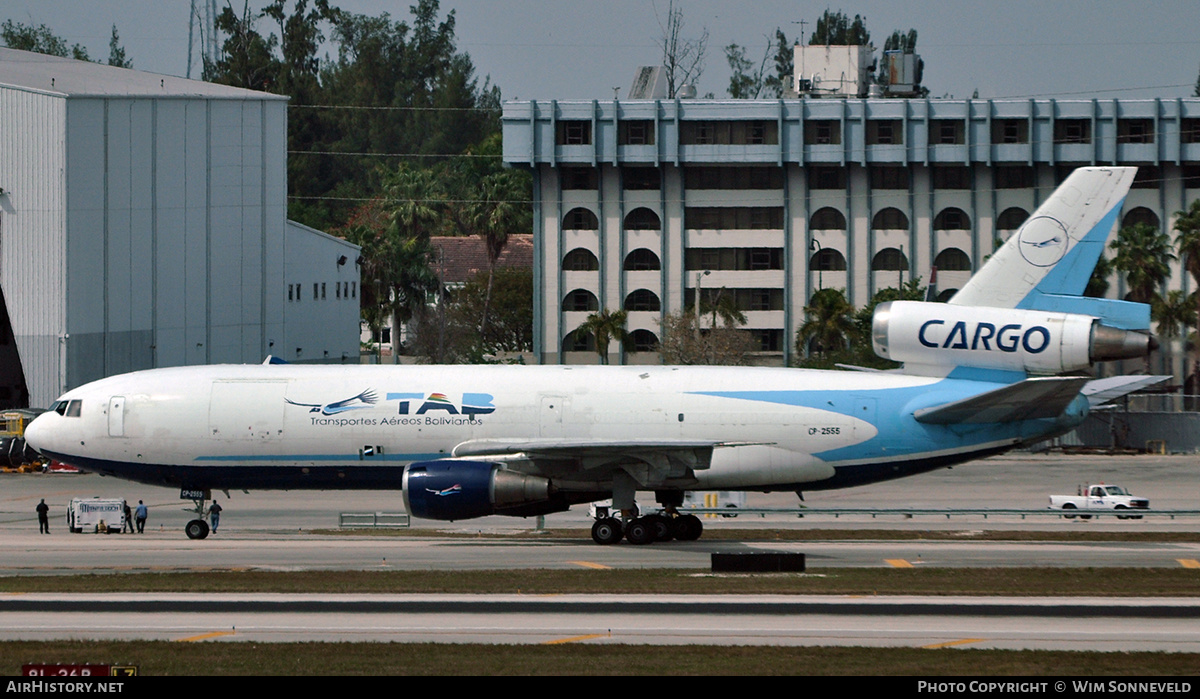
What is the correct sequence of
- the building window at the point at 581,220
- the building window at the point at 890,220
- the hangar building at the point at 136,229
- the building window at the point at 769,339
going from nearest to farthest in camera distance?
1. the hangar building at the point at 136,229
2. the building window at the point at 890,220
3. the building window at the point at 769,339
4. the building window at the point at 581,220

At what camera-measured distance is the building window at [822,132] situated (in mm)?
99500

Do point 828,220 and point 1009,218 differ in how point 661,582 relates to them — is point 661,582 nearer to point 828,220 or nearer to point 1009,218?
point 828,220

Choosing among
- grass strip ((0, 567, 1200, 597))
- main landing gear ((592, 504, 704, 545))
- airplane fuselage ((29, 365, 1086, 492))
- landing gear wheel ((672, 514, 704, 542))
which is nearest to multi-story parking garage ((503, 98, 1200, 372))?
landing gear wheel ((672, 514, 704, 542))

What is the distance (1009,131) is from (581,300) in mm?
33435

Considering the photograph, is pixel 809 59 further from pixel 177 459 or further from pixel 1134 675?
pixel 1134 675

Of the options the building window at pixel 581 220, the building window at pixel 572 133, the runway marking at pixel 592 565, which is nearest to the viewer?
the runway marking at pixel 592 565

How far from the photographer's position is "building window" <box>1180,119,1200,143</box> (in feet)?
311

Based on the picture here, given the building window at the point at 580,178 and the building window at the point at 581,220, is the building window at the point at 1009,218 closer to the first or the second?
the building window at the point at 581,220

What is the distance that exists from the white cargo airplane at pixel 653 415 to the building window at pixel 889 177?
62560 millimetres

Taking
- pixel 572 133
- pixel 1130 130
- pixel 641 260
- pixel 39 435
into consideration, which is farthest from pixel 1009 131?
pixel 39 435

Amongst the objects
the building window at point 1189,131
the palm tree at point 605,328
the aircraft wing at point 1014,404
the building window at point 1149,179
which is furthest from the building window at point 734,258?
the aircraft wing at point 1014,404

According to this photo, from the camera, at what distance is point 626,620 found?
24.9m

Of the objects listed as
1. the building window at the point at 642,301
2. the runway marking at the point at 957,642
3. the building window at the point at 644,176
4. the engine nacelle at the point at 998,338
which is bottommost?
the runway marking at the point at 957,642

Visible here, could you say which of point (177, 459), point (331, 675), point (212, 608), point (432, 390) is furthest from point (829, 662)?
point (177, 459)
